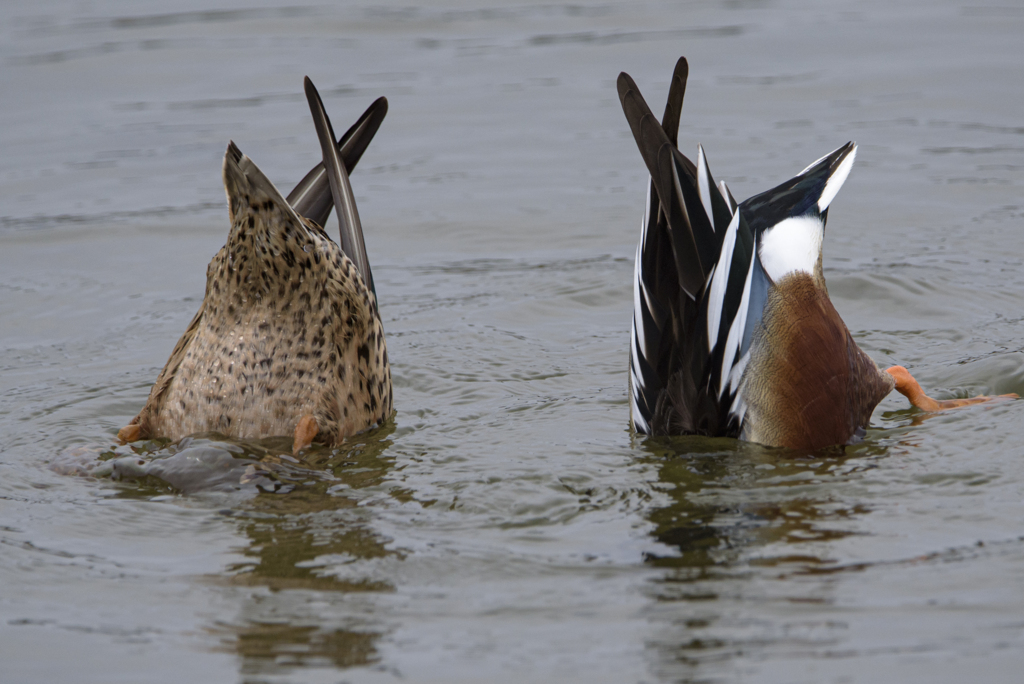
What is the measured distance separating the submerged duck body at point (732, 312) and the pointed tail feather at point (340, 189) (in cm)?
139

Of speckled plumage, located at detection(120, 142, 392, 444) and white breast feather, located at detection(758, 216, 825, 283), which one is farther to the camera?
speckled plumage, located at detection(120, 142, 392, 444)

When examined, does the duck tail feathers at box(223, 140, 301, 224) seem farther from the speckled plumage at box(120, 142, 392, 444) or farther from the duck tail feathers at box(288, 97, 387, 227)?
the duck tail feathers at box(288, 97, 387, 227)

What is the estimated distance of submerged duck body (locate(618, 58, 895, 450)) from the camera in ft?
15.8

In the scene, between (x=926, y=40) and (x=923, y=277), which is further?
(x=926, y=40)

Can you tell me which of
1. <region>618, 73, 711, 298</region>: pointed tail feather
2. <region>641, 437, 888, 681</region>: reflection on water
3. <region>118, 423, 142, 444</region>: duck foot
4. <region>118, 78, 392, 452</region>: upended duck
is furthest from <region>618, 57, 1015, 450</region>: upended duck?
<region>118, 423, 142, 444</region>: duck foot

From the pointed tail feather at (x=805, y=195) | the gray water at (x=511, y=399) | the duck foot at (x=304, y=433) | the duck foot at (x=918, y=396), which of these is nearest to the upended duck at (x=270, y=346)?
the duck foot at (x=304, y=433)

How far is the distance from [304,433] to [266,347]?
0.42m

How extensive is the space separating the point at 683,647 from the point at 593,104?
993cm

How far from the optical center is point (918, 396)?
18.2ft

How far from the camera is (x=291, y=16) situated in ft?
55.1

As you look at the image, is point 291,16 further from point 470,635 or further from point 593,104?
point 470,635

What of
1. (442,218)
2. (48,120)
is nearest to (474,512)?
(442,218)

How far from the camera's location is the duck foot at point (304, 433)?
5117 mm

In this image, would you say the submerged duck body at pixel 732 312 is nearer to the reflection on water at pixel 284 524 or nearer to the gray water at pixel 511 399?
the gray water at pixel 511 399
